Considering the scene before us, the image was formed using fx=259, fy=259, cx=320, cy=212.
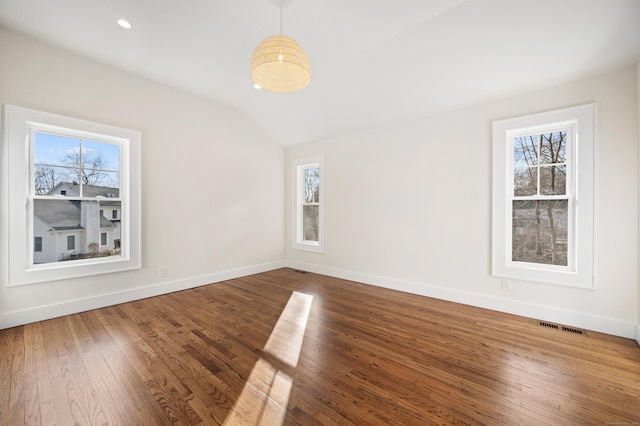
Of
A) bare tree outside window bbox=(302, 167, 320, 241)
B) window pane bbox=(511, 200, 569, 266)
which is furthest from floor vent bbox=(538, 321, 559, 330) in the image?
bare tree outside window bbox=(302, 167, 320, 241)

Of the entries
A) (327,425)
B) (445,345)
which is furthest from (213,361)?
(445,345)

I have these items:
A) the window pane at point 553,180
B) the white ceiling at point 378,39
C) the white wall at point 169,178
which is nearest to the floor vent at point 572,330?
the window pane at point 553,180

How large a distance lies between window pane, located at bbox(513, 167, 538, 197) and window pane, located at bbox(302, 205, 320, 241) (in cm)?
308

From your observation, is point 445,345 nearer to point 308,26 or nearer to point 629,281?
point 629,281

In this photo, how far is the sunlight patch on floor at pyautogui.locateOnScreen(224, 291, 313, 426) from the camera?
1478 millimetres

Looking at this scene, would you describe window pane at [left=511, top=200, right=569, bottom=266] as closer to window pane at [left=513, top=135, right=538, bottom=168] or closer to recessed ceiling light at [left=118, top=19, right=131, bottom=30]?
window pane at [left=513, top=135, right=538, bottom=168]

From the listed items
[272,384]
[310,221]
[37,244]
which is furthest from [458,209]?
[37,244]

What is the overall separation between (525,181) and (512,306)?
1445mm

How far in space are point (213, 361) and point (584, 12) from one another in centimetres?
402

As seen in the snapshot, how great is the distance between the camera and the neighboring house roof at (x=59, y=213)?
113 inches

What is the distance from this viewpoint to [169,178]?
3.75m

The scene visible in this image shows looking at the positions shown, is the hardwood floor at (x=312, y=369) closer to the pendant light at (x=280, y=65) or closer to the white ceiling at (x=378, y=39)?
the pendant light at (x=280, y=65)

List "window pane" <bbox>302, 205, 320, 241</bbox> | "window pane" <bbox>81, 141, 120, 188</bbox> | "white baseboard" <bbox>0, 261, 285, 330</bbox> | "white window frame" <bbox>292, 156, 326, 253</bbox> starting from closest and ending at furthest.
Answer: "white baseboard" <bbox>0, 261, 285, 330</bbox> < "window pane" <bbox>81, 141, 120, 188</bbox> < "white window frame" <bbox>292, 156, 326, 253</bbox> < "window pane" <bbox>302, 205, 320, 241</bbox>

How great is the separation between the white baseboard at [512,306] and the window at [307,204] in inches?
43.8
